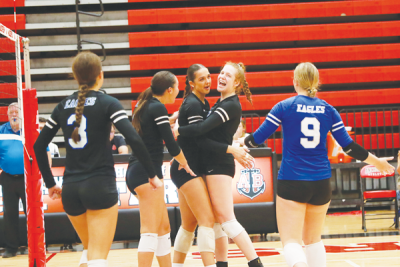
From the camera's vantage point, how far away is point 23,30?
9.11 m

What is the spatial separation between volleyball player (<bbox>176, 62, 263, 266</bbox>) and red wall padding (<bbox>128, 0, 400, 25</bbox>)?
20.2 feet

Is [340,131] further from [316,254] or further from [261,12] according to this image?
[261,12]

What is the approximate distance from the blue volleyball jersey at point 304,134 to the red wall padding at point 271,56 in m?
6.41

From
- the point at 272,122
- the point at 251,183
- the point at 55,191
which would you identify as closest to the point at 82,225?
the point at 55,191

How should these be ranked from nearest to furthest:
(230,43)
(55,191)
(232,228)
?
(55,191) < (232,228) < (230,43)

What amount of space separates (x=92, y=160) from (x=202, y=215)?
41.2 inches

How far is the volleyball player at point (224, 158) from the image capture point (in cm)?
293

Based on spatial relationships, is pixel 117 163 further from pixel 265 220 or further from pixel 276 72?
pixel 276 72

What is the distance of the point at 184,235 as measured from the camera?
10.4 feet

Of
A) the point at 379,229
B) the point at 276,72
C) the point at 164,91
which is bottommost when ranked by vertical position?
the point at 379,229

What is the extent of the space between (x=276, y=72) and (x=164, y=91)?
6.34 meters

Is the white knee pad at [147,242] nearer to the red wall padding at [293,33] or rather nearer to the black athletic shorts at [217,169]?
the black athletic shorts at [217,169]

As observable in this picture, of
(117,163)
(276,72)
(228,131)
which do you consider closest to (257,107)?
(276,72)

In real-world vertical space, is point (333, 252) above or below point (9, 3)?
below
